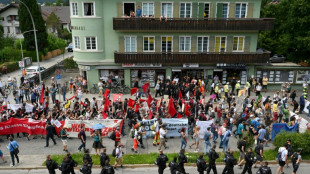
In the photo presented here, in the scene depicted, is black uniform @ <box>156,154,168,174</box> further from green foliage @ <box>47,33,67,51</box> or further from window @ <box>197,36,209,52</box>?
green foliage @ <box>47,33,67,51</box>

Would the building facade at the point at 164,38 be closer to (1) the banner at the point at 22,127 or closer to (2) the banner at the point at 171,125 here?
(2) the banner at the point at 171,125

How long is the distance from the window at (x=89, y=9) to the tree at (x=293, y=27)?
20197 millimetres

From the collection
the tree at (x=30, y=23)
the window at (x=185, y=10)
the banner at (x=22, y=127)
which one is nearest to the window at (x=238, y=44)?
the window at (x=185, y=10)

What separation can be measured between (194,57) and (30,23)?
103 ft

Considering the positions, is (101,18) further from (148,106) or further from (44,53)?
(44,53)

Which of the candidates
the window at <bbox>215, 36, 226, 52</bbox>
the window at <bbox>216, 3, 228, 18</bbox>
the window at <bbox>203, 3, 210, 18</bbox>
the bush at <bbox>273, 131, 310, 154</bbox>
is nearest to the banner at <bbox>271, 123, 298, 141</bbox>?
the bush at <bbox>273, 131, 310, 154</bbox>

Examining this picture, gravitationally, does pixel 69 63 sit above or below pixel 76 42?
below

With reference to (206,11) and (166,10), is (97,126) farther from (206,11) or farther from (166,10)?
(206,11)

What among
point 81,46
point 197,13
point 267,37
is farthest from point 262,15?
point 81,46

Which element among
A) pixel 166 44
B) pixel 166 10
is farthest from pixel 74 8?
pixel 166 44

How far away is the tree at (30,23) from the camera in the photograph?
151 feet

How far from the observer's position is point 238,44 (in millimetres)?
29344

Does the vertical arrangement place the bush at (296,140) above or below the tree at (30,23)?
below

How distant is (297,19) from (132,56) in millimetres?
17229
